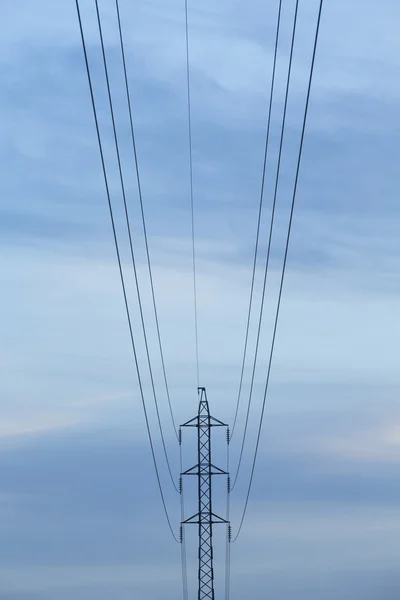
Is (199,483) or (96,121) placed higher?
(199,483)

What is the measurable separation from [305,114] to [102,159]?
17.1 feet

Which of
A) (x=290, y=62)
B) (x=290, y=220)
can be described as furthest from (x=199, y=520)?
(x=290, y=62)

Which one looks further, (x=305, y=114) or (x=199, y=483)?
(x=199, y=483)

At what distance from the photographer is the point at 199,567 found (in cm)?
7738

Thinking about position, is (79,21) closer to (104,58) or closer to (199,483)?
(104,58)

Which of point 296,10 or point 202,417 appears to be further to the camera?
point 202,417

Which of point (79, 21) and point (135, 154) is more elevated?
point (135, 154)

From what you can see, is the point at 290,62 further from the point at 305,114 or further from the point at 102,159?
the point at 102,159

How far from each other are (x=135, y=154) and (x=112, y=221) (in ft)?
10.8

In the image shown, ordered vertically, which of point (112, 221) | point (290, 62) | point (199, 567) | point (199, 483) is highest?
point (199, 483)

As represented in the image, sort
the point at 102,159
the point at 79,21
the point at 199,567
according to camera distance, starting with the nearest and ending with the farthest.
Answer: the point at 79,21 < the point at 102,159 < the point at 199,567

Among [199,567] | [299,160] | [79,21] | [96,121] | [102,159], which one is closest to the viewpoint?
[79,21]

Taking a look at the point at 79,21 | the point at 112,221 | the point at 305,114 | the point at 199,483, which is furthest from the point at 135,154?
the point at 199,483

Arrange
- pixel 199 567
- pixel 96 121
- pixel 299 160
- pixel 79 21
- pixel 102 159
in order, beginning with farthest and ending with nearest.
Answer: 1. pixel 199 567
2. pixel 299 160
3. pixel 102 159
4. pixel 96 121
5. pixel 79 21
